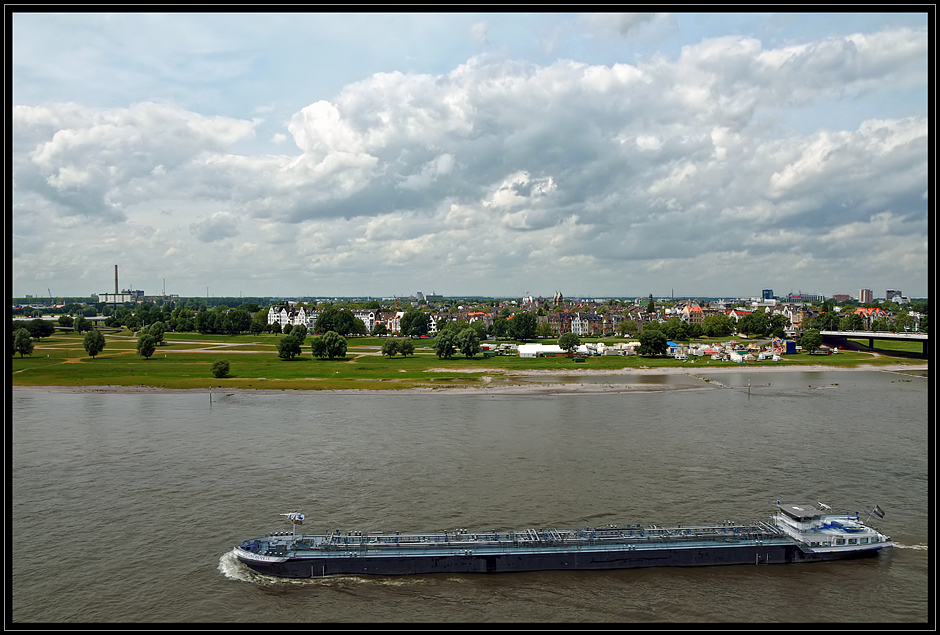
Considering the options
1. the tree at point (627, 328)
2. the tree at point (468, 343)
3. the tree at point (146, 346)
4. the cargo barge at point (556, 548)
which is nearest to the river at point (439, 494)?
the cargo barge at point (556, 548)

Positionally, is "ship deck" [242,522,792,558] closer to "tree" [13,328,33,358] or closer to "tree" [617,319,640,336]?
"tree" [13,328,33,358]

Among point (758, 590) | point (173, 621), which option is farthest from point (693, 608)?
point (173, 621)

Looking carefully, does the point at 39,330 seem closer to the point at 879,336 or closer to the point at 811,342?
the point at 811,342

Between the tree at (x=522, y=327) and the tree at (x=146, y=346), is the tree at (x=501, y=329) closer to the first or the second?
the tree at (x=522, y=327)

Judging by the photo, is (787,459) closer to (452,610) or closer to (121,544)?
(452,610)

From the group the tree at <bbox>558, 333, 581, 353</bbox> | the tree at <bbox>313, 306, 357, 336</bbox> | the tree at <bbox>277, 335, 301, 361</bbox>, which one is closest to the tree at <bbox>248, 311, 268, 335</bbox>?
the tree at <bbox>313, 306, 357, 336</bbox>
